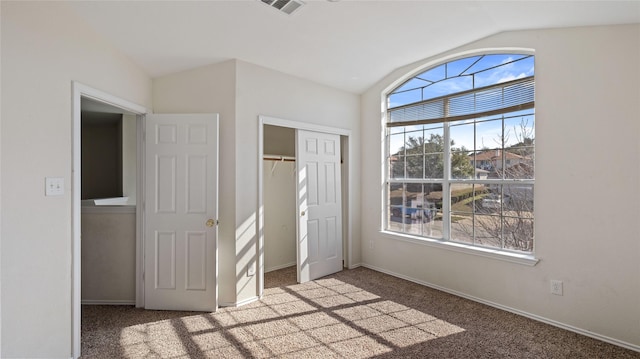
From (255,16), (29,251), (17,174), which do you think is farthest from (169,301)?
(255,16)

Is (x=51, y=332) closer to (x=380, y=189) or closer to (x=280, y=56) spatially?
(x=280, y=56)

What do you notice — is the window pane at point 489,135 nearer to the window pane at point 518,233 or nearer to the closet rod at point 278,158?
the window pane at point 518,233

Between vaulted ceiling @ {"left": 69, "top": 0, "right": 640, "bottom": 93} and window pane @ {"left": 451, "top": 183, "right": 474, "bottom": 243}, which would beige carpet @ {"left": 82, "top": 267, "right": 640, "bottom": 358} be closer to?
window pane @ {"left": 451, "top": 183, "right": 474, "bottom": 243}

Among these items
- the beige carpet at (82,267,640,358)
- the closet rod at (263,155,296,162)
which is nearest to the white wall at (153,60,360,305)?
the beige carpet at (82,267,640,358)

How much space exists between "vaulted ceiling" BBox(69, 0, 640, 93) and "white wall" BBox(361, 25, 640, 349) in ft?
0.91

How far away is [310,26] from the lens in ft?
8.93

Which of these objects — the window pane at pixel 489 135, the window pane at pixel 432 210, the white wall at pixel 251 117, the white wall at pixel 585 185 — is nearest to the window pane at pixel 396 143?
the window pane at pixel 432 210

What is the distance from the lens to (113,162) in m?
5.19

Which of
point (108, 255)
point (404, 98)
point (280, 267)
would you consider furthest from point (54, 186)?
point (404, 98)

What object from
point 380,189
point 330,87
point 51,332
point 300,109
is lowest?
point 51,332

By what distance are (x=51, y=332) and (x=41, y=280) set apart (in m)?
0.38

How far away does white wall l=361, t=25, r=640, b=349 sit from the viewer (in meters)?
2.36

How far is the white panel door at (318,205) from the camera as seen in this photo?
3852 millimetres

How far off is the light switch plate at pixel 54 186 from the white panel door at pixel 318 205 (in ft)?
7.52
